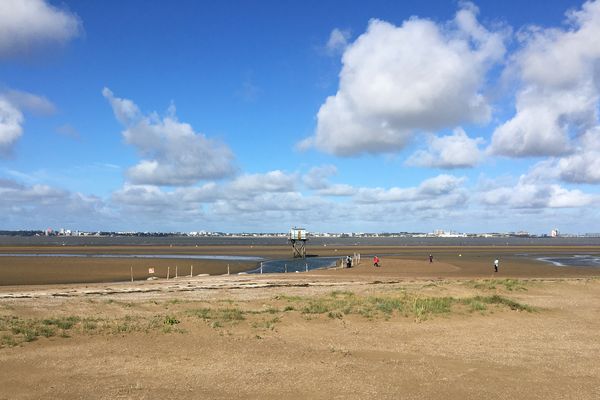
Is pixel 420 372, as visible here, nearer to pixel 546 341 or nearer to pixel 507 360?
pixel 507 360

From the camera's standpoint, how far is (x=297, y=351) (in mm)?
17031

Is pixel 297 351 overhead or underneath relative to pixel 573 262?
overhead

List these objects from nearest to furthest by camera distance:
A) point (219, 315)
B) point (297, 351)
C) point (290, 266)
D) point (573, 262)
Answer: point (297, 351), point (219, 315), point (290, 266), point (573, 262)

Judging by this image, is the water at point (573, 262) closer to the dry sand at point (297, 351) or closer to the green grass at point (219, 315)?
the dry sand at point (297, 351)

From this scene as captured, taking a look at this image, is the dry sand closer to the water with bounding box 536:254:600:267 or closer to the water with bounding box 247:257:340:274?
the water with bounding box 247:257:340:274

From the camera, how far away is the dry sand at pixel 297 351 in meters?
12.9

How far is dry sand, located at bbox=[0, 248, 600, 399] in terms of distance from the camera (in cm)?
1292

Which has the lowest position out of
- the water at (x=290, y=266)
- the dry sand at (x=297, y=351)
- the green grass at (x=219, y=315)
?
the water at (x=290, y=266)

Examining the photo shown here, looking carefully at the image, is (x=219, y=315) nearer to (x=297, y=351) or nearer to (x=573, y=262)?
(x=297, y=351)

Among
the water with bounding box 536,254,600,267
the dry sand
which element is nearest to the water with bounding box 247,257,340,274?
the water with bounding box 536,254,600,267

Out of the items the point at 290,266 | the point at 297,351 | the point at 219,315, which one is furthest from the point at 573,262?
the point at 297,351

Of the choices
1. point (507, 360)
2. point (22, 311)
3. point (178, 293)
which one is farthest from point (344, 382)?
point (178, 293)

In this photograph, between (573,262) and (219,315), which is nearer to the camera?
(219,315)

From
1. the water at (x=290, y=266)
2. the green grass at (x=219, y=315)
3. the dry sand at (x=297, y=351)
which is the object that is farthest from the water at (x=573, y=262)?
the green grass at (x=219, y=315)
